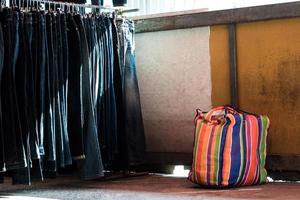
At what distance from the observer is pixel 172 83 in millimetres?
4219

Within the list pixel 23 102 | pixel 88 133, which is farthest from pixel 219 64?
pixel 23 102

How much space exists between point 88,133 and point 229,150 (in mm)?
934

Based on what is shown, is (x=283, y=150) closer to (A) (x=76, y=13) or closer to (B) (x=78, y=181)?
(B) (x=78, y=181)

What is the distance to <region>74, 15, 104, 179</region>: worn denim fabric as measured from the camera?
3465 mm

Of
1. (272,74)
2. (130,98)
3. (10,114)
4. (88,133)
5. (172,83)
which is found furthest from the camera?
(172,83)

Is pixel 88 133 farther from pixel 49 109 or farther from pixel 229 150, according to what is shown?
pixel 229 150

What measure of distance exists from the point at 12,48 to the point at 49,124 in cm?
51

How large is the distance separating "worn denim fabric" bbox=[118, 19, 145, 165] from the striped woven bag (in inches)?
22.9

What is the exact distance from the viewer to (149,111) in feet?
14.2

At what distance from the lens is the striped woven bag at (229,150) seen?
11.1 ft

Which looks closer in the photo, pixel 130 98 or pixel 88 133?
pixel 88 133

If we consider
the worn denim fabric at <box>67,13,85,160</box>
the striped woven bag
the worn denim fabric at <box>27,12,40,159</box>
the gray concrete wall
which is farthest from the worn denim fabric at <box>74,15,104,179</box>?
the gray concrete wall

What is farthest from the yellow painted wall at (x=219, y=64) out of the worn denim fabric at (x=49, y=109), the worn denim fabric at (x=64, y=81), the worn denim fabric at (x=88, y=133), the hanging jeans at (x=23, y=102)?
the hanging jeans at (x=23, y=102)

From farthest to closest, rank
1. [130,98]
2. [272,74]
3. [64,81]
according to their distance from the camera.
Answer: [130,98], [272,74], [64,81]
